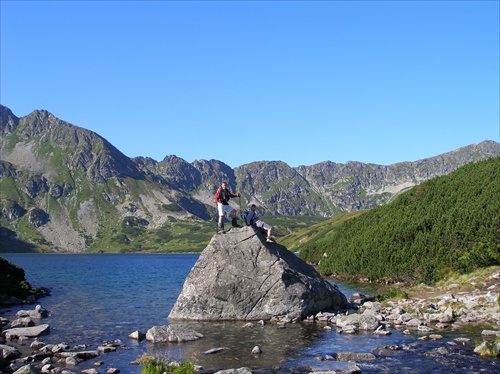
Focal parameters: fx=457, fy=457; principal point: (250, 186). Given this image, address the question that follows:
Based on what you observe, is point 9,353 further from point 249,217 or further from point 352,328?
point 249,217

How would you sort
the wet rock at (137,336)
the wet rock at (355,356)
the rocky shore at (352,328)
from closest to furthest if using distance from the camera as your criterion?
the rocky shore at (352,328) → the wet rock at (355,356) → the wet rock at (137,336)

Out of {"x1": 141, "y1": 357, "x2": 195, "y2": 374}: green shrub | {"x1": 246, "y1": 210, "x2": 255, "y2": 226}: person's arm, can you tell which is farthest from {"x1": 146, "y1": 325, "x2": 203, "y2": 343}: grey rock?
{"x1": 246, "y1": 210, "x2": 255, "y2": 226}: person's arm

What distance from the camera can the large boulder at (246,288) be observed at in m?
33.6

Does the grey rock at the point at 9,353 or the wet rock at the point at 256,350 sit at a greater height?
the grey rock at the point at 9,353

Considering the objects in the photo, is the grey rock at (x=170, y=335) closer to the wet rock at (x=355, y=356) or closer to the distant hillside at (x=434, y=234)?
the wet rock at (x=355, y=356)

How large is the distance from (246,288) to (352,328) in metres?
8.52

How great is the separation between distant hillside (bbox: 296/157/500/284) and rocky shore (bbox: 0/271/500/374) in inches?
238

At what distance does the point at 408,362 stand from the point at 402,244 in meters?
36.9

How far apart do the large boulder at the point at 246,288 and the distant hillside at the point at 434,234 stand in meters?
17.8

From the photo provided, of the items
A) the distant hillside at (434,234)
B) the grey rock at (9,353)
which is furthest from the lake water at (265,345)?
the distant hillside at (434,234)

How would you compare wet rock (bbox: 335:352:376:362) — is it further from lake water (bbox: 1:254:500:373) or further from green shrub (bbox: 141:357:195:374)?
green shrub (bbox: 141:357:195:374)

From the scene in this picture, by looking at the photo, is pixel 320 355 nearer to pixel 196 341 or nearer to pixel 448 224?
pixel 196 341

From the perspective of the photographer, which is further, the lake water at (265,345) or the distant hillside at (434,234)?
the distant hillside at (434,234)

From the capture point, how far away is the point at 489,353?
21250 mm
